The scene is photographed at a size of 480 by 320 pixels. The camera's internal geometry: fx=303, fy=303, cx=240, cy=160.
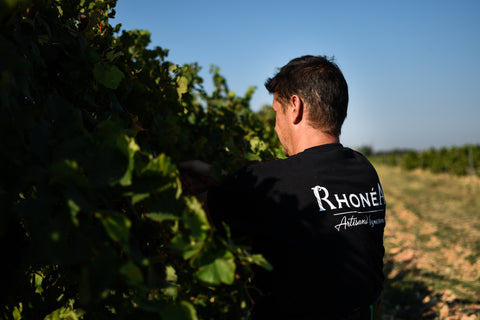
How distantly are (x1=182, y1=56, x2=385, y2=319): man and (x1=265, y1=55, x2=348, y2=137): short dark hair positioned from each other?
0.65ft

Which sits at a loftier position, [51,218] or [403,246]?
[51,218]

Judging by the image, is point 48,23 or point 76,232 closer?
point 76,232

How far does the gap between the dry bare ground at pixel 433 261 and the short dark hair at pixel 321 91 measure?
384cm

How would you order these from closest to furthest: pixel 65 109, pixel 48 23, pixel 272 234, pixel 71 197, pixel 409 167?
pixel 71 197, pixel 65 109, pixel 48 23, pixel 272 234, pixel 409 167

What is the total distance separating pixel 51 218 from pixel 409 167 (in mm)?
38541

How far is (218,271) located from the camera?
32.4 inches

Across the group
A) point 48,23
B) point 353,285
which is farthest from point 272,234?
point 48,23

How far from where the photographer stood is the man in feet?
4.71

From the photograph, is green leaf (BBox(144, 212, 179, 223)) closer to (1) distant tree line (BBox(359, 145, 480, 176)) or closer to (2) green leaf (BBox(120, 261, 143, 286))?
(2) green leaf (BBox(120, 261, 143, 286))

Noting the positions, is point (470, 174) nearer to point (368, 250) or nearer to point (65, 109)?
point (368, 250)

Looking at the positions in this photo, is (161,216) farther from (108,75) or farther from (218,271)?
(108,75)

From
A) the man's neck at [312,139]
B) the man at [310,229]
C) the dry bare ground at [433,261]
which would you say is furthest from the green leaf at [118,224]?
the dry bare ground at [433,261]

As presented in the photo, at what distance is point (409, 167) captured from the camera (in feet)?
112

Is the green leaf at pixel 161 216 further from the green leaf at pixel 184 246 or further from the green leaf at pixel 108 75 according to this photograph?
the green leaf at pixel 108 75
